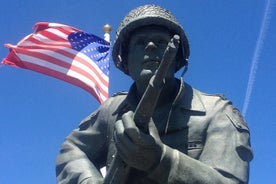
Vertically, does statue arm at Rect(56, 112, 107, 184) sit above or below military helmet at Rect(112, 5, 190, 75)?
below

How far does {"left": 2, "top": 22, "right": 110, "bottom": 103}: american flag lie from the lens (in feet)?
46.9

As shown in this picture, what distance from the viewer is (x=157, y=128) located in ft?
16.1

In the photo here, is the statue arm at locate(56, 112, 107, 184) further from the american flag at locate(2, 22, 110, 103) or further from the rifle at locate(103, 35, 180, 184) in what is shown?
the american flag at locate(2, 22, 110, 103)

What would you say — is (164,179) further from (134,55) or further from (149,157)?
(134,55)

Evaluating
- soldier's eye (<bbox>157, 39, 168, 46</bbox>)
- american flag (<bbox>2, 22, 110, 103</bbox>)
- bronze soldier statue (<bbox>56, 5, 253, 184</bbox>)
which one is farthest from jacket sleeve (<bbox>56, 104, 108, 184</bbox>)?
american flag (<bbox>2, 22, 110, 103</bbox>)

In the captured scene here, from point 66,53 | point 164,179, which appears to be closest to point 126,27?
point 164,179

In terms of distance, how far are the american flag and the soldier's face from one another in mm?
8864

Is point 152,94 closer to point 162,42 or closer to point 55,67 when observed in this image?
point 162,42

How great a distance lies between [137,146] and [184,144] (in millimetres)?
787

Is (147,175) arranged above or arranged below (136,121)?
below

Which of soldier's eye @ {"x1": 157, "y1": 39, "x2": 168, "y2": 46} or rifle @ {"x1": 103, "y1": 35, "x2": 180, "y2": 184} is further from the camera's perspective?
soldier's eye @ {"x1": 157, "y1": 39, "x2": 168, "y2": 46}

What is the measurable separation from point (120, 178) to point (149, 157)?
301mm

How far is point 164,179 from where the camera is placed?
4.29 m

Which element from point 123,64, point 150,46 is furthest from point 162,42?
point 123,64
